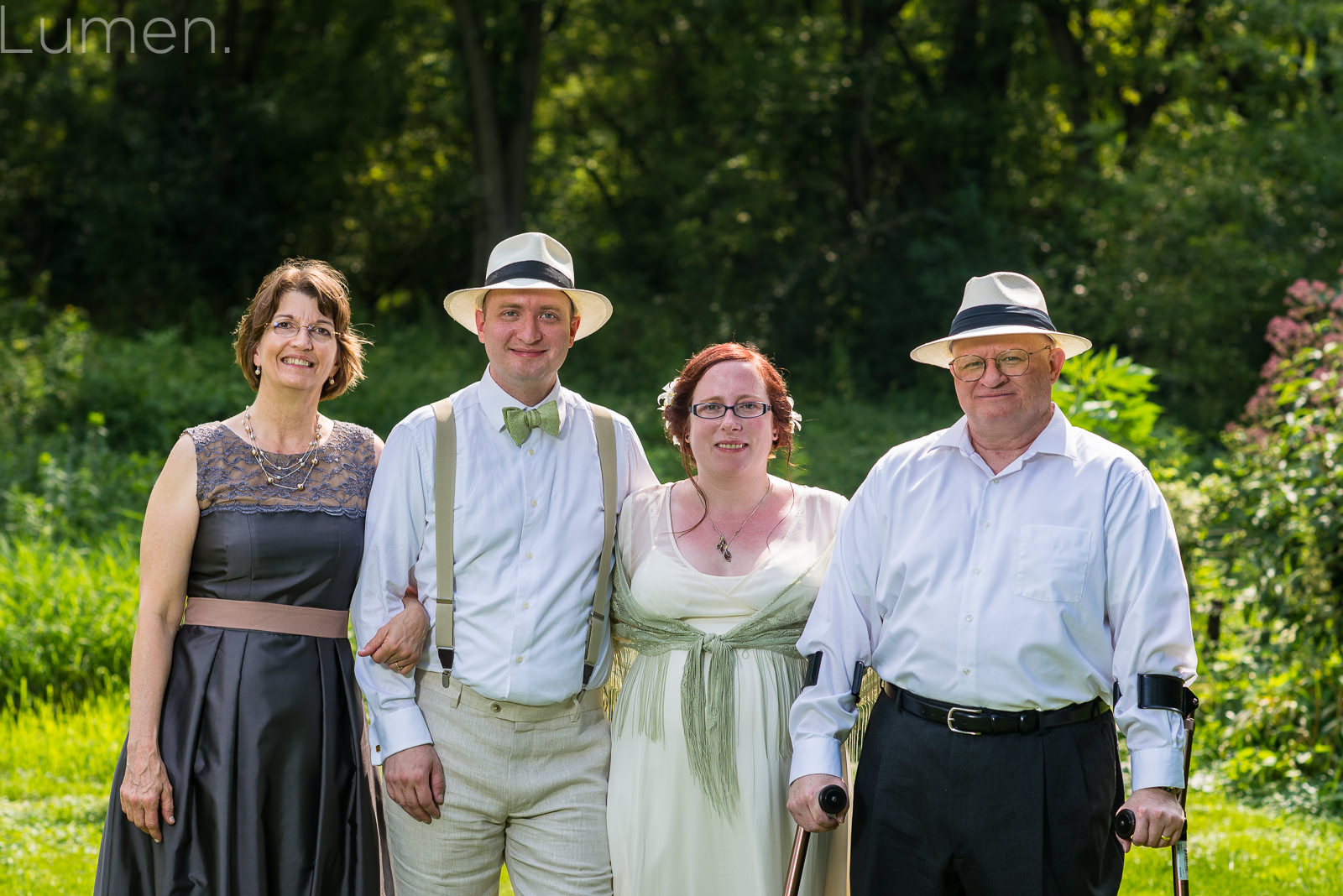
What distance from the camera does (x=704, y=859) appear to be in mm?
3439

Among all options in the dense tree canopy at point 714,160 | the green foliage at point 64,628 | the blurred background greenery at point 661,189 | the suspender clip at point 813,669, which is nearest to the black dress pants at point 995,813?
the suspender clip at point 813,669

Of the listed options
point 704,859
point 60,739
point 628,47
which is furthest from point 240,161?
point 704,859

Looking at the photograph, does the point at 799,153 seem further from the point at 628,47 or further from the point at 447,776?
the point at 447,776

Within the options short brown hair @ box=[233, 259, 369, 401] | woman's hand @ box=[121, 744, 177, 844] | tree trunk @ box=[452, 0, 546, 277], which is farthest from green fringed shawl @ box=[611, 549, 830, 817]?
tree trunk @ box=[452, 0, 546, 277]

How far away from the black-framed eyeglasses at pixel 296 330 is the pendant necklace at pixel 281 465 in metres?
0.23

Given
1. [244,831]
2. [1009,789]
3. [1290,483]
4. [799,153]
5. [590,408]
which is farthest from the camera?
[799,153]

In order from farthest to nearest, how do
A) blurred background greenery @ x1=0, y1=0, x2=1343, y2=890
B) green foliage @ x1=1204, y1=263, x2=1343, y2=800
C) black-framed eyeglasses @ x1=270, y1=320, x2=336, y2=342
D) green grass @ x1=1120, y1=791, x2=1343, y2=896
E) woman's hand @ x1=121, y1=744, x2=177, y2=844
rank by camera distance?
blurred background greenery @ x1=0, y1=0, x2=1343, y2=890
green foliage @ x1=1204, y1=263, x2=1343, y2=800
green grass @ x1=1120, y1=791, x2=1343, y2=896
black-framed eyeglasses @ x1=270, y1=320, x2=336, y2=342
woman's hand @ x1=121, y1=744, x2=177, y2=844

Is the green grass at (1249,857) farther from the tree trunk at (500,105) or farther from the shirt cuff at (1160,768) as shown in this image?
the tree trunk at (500,105)

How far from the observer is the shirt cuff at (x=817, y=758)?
10.6ft

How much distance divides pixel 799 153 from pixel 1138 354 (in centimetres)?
543

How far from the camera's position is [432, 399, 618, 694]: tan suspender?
3.52 metres

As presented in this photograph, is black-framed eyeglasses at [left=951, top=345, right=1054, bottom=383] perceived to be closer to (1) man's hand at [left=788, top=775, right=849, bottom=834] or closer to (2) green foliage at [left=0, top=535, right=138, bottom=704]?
(1) man's hand at [left=788, top=775, right=849, bottom=834]

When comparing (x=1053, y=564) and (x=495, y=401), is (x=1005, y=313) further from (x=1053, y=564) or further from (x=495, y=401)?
(x=495, y=401)

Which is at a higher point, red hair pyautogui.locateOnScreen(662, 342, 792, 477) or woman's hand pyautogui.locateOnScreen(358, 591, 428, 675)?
red hair pyautogui.locateOnScreen(662, 342, 792, 477)
